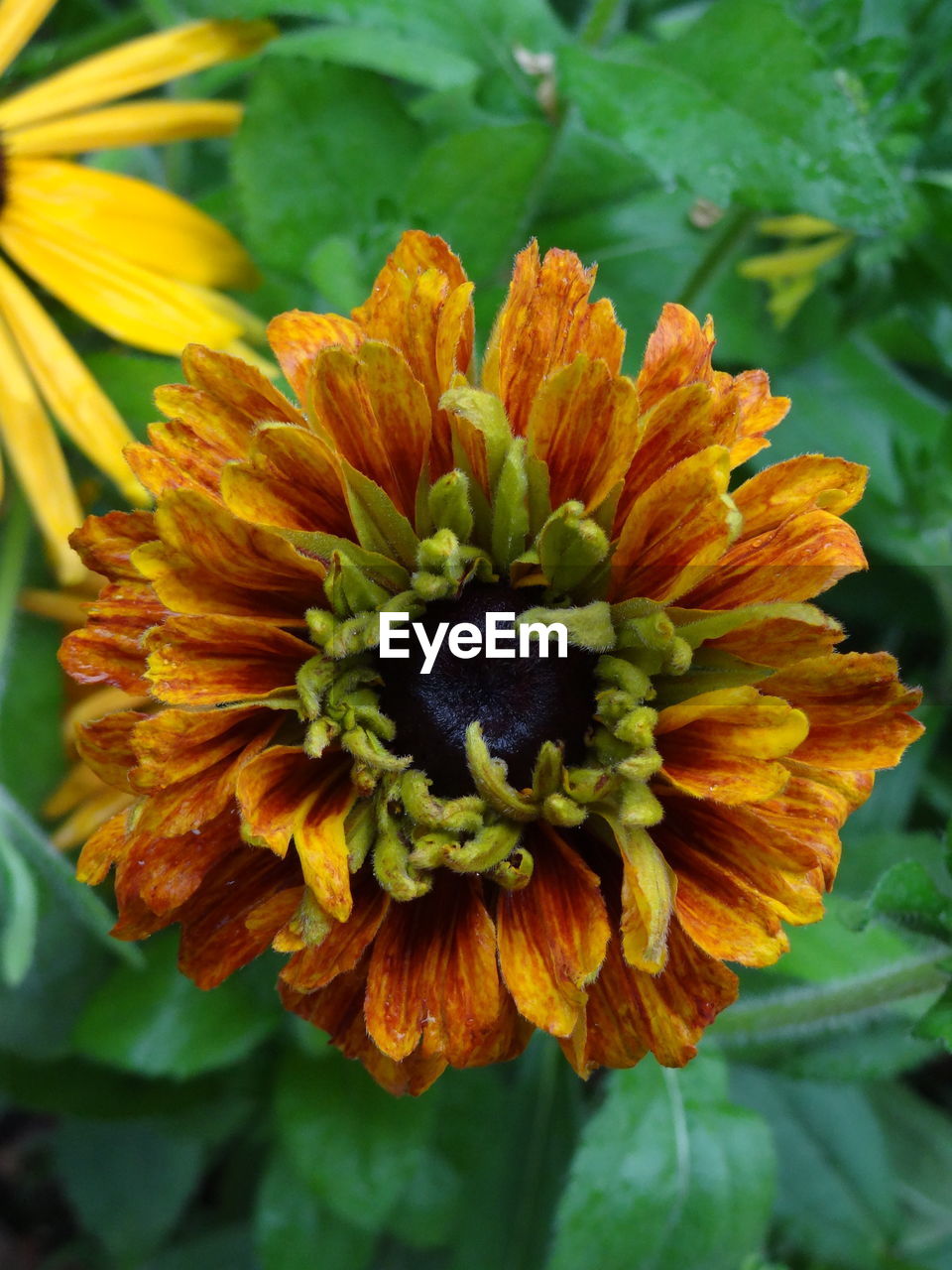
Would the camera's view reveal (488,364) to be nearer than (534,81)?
Yes

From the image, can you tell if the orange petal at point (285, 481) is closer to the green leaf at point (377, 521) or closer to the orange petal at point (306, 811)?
the green leaf at point (377, 521)

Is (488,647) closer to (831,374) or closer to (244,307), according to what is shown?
(244,307)

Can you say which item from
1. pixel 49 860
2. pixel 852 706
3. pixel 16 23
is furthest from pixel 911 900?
pixel 16 23

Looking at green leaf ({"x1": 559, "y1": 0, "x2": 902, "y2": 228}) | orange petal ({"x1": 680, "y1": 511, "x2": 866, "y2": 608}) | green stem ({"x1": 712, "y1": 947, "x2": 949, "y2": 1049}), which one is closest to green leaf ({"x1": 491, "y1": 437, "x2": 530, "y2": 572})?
→ orange petal ({"x1": 680, "y1": 511, "x2": 866, "y2": 608})

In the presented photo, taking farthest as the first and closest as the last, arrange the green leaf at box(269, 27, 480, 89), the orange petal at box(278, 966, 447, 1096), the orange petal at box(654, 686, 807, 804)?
the green leaf at box(269, 27, 480, 89) → the orange petal at box(278, 966, 447, 1096) → the orange petal at box(654, 686, 807, 804)

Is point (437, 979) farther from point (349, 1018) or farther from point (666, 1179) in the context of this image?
point (666, 1179)

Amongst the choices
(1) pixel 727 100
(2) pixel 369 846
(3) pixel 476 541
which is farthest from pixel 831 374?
(2) pixel 369 846

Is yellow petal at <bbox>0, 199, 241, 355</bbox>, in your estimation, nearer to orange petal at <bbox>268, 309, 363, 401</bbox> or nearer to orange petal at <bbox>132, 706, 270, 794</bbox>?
orange petal at <bbox>268, 309, 363, 401</bbox>
